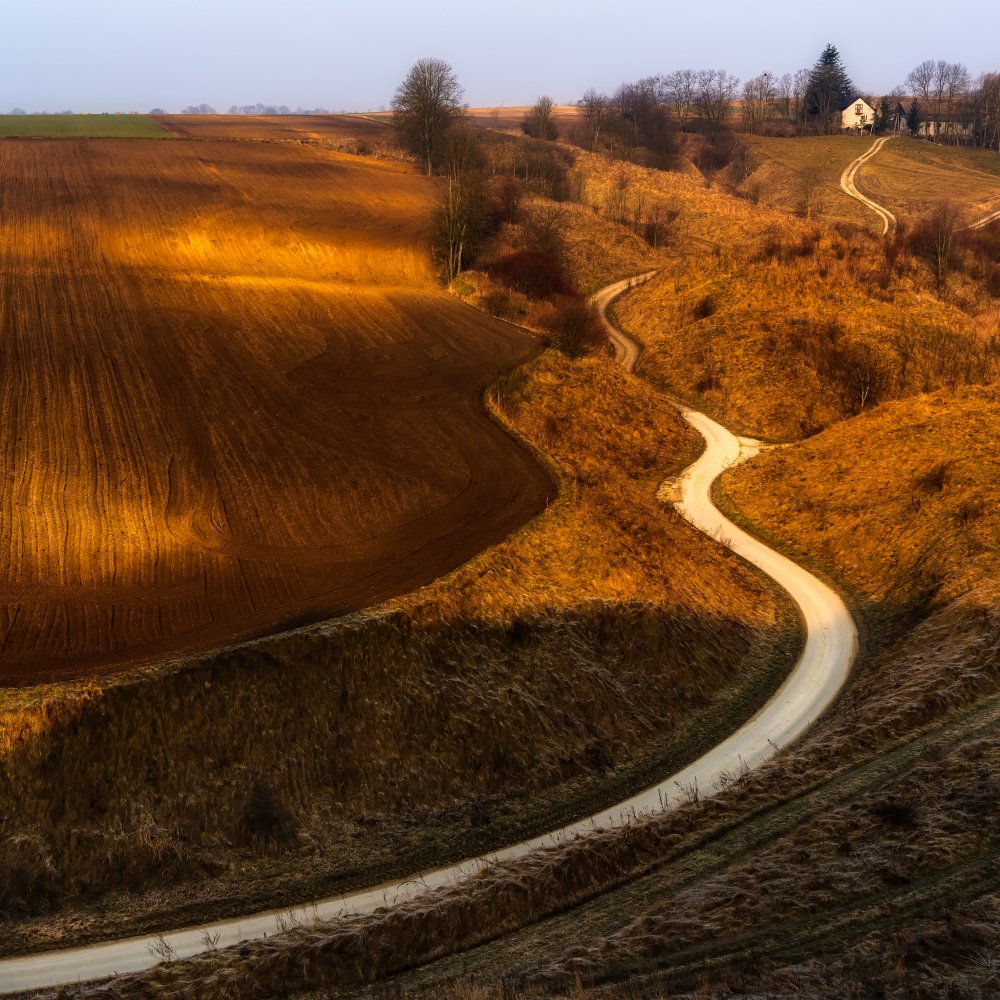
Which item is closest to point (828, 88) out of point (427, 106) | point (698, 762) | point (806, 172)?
point (806, 172)

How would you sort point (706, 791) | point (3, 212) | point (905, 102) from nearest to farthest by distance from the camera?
point (706, 791), point (3, 212), point (905, 102)

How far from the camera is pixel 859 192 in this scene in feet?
362

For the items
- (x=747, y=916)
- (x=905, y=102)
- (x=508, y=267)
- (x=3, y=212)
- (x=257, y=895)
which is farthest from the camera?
→ (x=905, y=102)

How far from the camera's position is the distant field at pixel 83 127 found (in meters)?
93.4

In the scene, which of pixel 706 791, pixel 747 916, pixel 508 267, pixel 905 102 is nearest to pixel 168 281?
pixel 508 267

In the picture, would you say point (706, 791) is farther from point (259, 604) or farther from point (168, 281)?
point (168, 281)

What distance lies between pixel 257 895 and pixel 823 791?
485 inches

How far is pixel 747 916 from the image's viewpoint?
566 inches

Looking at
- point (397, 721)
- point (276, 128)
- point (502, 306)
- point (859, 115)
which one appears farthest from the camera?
point (859, 115)

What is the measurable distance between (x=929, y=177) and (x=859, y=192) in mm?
11983

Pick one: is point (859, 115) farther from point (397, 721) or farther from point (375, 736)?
point (375, 736)

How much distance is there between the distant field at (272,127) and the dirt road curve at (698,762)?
8755 centimetres

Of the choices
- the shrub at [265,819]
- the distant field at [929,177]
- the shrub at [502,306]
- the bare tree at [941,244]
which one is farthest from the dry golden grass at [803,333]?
the shrub at [265,819]

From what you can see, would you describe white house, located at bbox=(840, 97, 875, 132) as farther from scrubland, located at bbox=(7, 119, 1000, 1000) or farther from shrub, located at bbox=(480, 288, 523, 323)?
scrubland, located at bbox=(7, 119, 1000, 1000)
